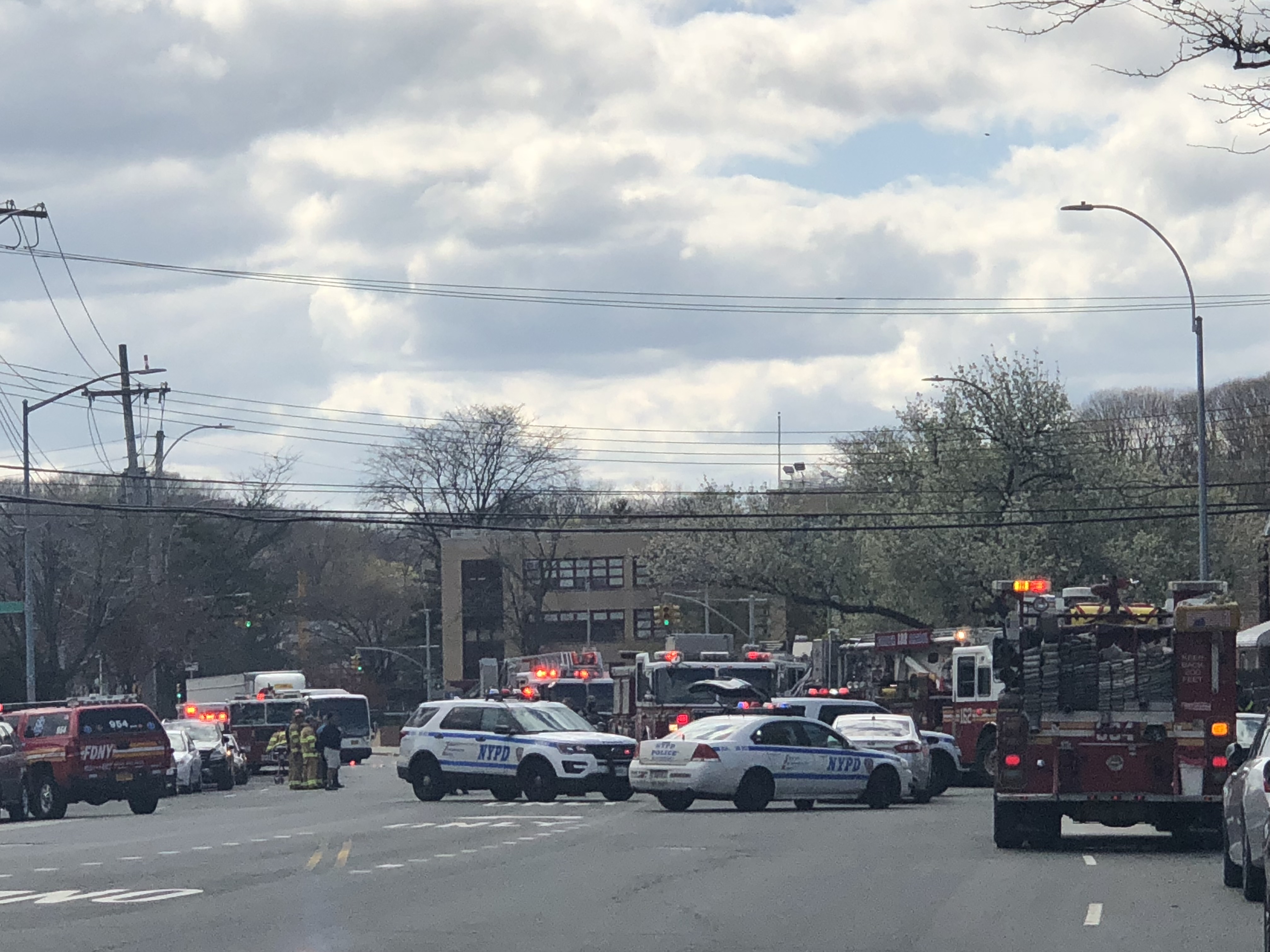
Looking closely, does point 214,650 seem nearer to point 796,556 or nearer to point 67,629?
point 67,629

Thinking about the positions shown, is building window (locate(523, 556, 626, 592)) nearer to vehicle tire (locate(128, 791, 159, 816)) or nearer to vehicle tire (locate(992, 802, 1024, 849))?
vehicle tire (locate(128, 791, 159, 816))

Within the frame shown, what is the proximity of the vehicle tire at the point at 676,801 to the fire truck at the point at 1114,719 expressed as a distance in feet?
26.7

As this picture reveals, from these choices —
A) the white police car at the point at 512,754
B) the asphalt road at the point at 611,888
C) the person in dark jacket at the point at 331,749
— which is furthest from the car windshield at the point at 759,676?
the asphalt road at the point at 611,888

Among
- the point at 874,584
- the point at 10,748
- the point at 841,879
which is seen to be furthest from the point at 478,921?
the point at 874,584

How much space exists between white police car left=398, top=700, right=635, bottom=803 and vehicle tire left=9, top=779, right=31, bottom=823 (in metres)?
5.77

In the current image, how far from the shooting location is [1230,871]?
15828 millimetres

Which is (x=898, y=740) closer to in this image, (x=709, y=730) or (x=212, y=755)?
(x=709, y=730)

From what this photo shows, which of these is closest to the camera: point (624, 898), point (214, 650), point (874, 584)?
point (624, 898)

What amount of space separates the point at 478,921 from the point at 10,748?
1929 cm

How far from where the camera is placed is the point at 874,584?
57.1 metres

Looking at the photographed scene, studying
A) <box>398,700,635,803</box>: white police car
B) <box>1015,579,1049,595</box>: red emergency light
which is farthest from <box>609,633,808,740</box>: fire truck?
<box>1015,579,1049,595</box>: red emergency light

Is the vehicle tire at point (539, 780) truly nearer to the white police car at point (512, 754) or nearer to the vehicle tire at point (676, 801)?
the white police car at point (512, 754)

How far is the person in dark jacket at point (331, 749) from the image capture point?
129ft

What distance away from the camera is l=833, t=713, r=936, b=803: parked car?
99.6 feet
